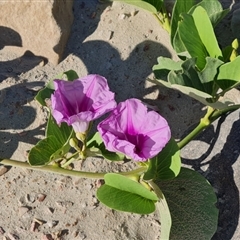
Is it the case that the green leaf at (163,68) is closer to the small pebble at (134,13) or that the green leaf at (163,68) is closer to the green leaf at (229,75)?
the green leaf at (229,75)

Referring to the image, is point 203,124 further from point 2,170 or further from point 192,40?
point 2,170

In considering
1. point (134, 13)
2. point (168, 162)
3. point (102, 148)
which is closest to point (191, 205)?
point (168, 162)

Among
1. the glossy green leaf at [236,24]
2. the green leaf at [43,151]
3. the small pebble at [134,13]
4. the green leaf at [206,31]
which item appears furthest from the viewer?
the small pebble at [134,13]

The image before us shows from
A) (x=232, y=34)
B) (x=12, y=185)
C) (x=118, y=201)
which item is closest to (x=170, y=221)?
(x=118, y=201)

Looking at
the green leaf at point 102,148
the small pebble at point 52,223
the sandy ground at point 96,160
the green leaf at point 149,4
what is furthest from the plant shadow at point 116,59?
the small pebble at point 52,223

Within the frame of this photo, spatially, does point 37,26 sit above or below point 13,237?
above

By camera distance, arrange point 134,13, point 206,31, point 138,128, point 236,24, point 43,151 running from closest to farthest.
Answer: point 138,128, point 43,151, point 206,31, point 236,24, point 134,13

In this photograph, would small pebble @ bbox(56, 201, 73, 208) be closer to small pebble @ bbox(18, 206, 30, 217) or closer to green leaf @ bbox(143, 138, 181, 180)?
small pebble @ bbox(18, 206, 30, 217)
